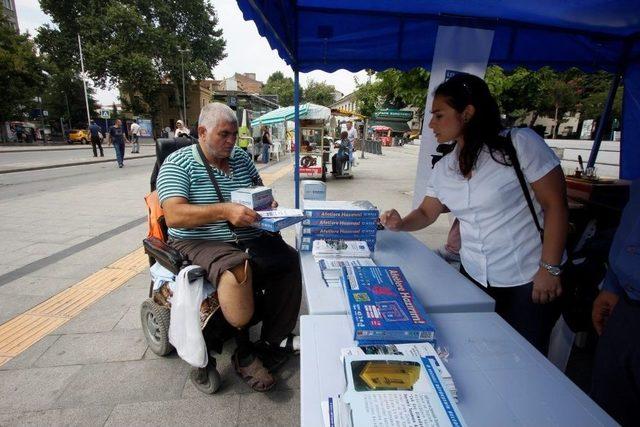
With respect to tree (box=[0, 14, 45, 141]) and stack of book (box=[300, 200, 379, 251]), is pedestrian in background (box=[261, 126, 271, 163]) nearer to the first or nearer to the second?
stack of book (box=[300, 200, 379, 251])

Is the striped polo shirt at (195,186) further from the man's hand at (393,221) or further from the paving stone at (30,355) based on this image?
the paving stone at (30,355)

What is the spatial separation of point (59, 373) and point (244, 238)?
146 centimetres

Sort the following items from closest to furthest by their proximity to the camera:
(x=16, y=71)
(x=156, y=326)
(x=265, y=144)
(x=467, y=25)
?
(x=156, y=326) → (x=467, y=25) → (x=265, y=144) → (x=16, y=71)

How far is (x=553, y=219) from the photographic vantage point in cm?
139

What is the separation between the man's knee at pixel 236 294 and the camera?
1817mm

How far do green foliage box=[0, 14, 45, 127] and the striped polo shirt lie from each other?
2895cm

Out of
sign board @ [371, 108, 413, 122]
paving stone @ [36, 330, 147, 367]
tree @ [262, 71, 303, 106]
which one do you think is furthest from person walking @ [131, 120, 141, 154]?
tree @ [262, 71, 303, 106]

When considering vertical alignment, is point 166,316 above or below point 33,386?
above

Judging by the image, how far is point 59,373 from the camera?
2176 mm

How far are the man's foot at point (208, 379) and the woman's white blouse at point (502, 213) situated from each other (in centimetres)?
159

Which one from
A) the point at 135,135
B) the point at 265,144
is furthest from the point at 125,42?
the point at 265,144

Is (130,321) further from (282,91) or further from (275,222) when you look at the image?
(282,91)

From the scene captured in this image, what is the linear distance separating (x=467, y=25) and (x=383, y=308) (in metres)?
2.66

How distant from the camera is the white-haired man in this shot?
1.85m
